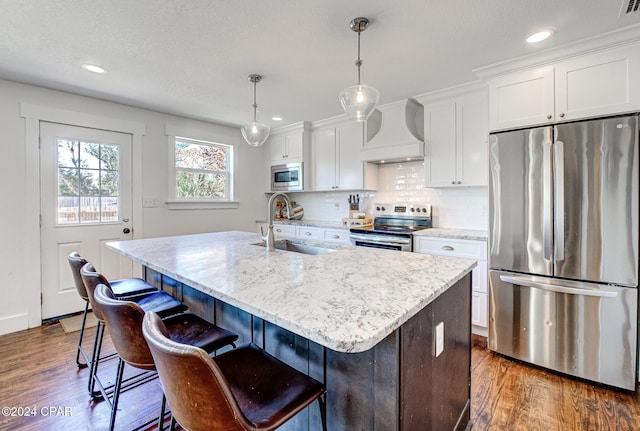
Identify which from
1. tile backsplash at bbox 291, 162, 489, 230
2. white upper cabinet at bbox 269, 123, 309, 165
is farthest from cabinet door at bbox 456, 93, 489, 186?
white upper cabinet at bbox 269, 123, 309, 165

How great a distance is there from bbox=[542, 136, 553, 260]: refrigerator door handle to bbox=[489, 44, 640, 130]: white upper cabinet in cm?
25

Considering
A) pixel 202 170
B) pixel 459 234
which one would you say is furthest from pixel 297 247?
pixel 202 170

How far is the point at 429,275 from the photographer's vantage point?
4.33ft

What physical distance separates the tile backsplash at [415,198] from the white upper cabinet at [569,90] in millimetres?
960

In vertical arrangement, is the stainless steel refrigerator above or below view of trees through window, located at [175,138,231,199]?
below

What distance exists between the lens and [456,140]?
10.0 feet

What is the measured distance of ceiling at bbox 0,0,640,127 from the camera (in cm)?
176

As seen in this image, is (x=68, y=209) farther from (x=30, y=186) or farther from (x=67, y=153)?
(x=67, y=153)

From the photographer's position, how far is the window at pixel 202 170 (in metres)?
4.05

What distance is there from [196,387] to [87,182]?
3.49m

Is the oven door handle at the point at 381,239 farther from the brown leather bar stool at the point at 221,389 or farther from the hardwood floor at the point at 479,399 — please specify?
the brown leather bar stool at the point at 221,389

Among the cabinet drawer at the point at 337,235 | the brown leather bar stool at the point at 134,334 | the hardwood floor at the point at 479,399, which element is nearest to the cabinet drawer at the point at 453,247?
the hardwood floor at the point at 479,399

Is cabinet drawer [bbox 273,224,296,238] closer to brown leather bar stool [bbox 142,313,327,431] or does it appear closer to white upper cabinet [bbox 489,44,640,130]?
white upper cabinet [bbox 489,44,640,130]

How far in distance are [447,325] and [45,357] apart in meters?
2.99
